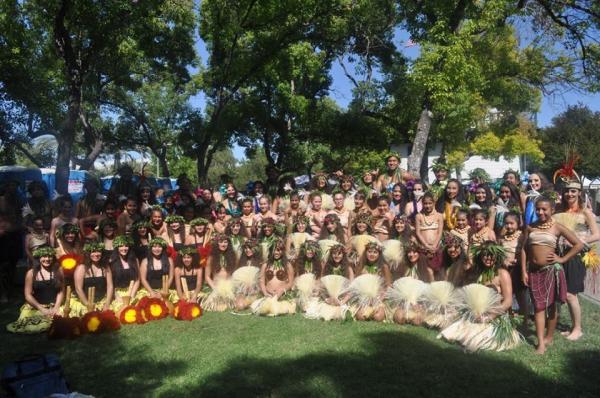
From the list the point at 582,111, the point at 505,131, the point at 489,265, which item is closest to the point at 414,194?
the point at 489,265

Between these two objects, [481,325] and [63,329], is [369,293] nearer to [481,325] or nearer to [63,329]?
[481,325]

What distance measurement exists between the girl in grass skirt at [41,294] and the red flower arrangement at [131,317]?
744 millimetres

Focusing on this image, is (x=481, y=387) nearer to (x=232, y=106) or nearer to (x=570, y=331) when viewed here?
(x=570, y=331)

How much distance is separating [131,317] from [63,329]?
0.72 m

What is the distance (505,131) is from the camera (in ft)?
78.9

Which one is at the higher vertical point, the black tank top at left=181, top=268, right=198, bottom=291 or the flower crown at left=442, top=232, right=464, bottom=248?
the flower crown at left=442, top=232, right=464, bottom=248

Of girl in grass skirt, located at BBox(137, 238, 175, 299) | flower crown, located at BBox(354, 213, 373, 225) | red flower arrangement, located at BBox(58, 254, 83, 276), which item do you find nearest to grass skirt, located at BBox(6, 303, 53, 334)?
red flower arrangement, located at BBox(58, 254, 83, 276)

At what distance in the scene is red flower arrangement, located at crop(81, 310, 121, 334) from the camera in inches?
200

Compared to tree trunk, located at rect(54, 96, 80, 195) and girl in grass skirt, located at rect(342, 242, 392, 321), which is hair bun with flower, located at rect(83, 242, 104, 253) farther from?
tree trunk, located at rect(54, 96, 80, 195)

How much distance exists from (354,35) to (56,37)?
8539 mm

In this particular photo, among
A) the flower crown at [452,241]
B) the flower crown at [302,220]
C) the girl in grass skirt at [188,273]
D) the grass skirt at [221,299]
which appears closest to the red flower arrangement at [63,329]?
the girl in grass skirt at [188,273]

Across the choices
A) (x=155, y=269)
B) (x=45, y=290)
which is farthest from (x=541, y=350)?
(x=45, y=290)

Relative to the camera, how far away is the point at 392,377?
3.90m

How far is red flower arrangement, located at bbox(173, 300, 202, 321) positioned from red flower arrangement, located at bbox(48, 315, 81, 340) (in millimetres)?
1038
